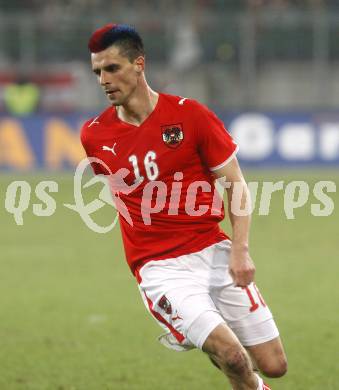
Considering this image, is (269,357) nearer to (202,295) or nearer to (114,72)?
(202,295)

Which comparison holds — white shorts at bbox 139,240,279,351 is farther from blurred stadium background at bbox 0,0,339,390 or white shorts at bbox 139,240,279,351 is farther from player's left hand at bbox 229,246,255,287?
blurred stadium background at bbox 0,0,339,390

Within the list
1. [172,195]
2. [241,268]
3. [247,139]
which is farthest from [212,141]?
[247,139]

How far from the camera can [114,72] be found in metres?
5.86

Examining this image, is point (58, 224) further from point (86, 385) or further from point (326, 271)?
point (86, 385)

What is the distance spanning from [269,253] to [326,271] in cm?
149

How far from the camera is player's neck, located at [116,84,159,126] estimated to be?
238 inches

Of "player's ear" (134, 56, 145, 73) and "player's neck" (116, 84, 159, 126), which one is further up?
"player's ear" (134, 56, 145, 73)


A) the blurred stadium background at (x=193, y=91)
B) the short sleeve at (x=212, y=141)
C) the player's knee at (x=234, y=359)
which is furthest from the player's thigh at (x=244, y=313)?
the blurred stadium background at (x=193, y=91)

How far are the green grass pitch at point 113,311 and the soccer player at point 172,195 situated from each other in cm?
151

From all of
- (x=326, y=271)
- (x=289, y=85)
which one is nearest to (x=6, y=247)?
(x=326, y=271)

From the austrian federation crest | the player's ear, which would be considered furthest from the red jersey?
the player's ear

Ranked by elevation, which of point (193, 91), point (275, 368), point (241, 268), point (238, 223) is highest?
point (238, 223)

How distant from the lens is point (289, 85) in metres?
26.6

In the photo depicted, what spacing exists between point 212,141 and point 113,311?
16.0 feet
